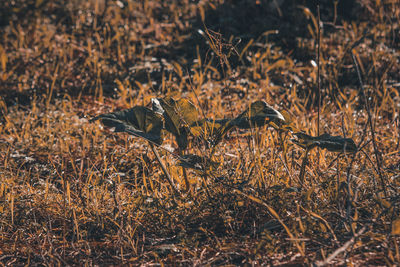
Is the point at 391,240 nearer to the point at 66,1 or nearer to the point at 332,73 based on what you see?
the point at 332,73

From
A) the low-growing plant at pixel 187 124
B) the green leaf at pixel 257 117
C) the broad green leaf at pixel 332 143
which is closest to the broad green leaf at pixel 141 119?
the low-growing plant at pixel 187 124

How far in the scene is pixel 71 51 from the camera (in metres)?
4.18

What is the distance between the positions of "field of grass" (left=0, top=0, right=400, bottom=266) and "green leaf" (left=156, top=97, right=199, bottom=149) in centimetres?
6

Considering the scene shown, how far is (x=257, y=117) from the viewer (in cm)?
179

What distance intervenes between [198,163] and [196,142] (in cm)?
75

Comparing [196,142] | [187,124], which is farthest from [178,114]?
[196,142]

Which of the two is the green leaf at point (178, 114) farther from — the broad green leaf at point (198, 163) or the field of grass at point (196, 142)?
the broad green leaf at point (198, 163)

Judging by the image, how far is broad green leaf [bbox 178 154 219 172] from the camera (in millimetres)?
1744

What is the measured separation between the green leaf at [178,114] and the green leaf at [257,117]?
0.22 metres

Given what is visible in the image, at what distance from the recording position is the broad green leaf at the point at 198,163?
1744 mm

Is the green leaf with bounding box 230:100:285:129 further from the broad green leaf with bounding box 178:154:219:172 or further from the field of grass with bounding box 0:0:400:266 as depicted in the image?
the broad green leaf with bounding box 178:154:219:172

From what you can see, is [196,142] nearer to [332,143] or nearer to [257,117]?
[257,117]

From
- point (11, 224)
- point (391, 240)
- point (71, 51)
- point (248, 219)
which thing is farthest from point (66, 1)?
point (391, 240)

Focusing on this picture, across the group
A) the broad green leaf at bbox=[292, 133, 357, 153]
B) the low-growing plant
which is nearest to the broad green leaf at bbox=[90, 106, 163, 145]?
the low-growing plant
